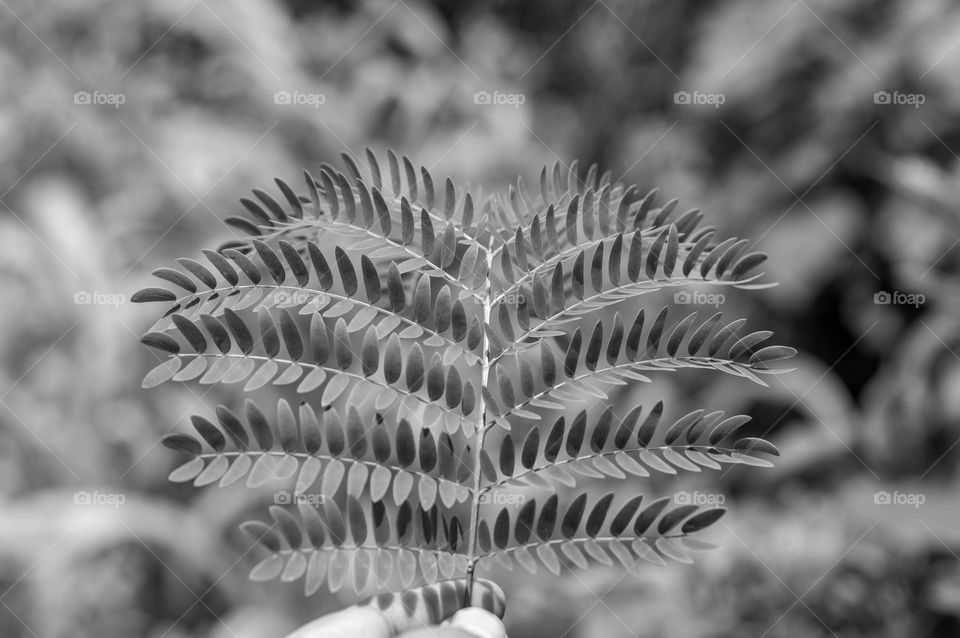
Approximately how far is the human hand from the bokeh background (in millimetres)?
1104

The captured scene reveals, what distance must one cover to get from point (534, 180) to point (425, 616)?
1.73 m

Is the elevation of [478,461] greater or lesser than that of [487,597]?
greater

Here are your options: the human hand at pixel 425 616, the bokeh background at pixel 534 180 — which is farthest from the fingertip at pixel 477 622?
the bokeh background at pixel 534 180

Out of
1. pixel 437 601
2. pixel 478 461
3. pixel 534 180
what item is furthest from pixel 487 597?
pixel 534 180

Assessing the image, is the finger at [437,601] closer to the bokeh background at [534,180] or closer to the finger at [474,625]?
the finger at [474,625]

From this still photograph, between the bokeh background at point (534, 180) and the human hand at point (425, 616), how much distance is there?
1104 mm

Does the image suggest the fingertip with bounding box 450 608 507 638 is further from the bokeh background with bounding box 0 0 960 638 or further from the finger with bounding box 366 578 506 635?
the bokeh background with bounding box 0 0 960 638

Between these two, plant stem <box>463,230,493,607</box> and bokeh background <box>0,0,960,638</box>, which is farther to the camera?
bokeh background <box>0,0,960,638</box>

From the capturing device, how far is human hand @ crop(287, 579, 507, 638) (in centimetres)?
65

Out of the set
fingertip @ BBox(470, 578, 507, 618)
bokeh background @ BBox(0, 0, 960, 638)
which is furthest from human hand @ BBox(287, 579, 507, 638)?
bokeh background @ BBox(0, 0, 960, 638)

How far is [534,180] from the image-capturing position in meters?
2.27

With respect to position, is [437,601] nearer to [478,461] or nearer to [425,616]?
[425,616]

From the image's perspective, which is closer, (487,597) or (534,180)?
(487,597)

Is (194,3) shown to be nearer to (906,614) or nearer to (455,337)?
(455,337)
